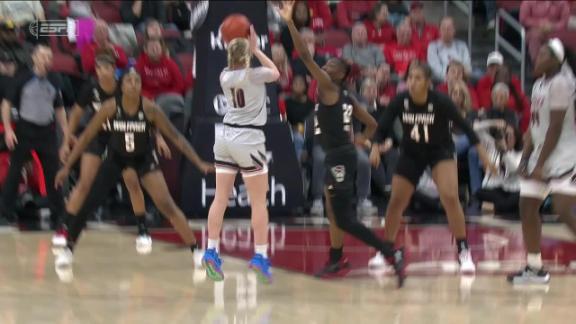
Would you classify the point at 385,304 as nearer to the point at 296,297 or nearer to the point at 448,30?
the point at 296,297

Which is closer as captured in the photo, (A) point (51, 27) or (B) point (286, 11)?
(B) point (286, 11)

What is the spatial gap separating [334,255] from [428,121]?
4.24 ft

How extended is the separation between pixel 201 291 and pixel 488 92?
6742 millimetres

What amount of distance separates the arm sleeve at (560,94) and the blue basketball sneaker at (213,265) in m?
2.63

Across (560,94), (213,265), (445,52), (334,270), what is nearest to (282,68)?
(445,52)

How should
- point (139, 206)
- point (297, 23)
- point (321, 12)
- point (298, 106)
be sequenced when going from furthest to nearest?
point (321, 12)
point (297, 23)
point (298, 106)
point (139, 206)

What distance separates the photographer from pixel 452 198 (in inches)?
324

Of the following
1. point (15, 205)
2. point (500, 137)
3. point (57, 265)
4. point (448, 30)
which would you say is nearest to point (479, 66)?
point (448, 30)

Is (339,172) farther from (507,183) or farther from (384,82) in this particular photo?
(384,82)

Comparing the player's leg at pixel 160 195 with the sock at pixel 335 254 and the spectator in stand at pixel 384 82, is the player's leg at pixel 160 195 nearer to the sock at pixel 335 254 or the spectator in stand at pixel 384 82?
the sock at pixel 335 254

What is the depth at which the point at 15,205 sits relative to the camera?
461 inches

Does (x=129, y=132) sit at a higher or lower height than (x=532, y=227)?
higher

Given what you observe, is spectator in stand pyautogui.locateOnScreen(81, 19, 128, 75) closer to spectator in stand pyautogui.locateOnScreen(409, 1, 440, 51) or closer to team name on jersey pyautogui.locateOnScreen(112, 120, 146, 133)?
team name on jersey pyautogui.locateOnScreen(112, 120, 146, 133)

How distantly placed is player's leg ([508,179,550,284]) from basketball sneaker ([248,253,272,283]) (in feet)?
5.97
